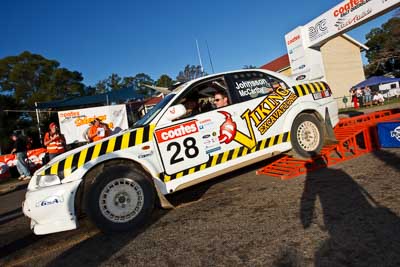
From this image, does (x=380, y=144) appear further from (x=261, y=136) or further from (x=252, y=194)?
(x=252, y=194)

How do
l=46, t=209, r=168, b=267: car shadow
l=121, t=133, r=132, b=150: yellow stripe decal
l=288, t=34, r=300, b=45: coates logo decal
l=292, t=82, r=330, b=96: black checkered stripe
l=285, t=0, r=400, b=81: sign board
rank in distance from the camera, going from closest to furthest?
l=46, t=209, r=168, b=267: car shadow, l=121, t=133, r=132, b=150: yellow stripe decal, l=292, t=82, r=330, b=96: black checkered stripe, l=285, t=0, r=400, b=81: sign board, l=288, t=34, r=300, b=45: coates logo decal

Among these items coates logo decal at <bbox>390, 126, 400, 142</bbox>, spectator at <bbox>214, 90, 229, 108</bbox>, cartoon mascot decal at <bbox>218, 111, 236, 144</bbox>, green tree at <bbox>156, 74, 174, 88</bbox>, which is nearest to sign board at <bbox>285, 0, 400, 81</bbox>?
coates logo decal at <bbox>390, 126, 400, 142</bbox>

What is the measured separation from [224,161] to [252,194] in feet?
2.05

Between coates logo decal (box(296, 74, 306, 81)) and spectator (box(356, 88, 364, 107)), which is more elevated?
coates logo decal (box(296, 74, 306, 81))

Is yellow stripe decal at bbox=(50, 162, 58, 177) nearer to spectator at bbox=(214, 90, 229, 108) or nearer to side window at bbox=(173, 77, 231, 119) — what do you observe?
side window at bbox=(173, 77, 231, 119)

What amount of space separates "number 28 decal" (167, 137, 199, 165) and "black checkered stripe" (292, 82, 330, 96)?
2.20 metres

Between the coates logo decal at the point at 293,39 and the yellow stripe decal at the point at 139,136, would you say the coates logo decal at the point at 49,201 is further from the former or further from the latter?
Answer: the coates logo decal at the point at 293,39

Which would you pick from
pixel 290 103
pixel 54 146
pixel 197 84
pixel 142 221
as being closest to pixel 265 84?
pixel 290 103

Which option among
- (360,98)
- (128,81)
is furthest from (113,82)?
(360,98)

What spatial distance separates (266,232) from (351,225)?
0.78m

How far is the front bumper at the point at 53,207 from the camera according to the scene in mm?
3129

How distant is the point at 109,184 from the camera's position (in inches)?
131

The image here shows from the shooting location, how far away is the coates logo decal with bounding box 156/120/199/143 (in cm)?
367

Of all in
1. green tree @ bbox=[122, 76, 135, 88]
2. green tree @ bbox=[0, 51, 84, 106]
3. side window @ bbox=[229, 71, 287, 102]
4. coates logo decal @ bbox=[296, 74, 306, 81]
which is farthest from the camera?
green tree @ bbox=[122, 76, 135, 88]
